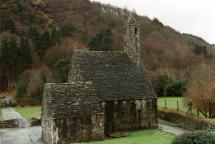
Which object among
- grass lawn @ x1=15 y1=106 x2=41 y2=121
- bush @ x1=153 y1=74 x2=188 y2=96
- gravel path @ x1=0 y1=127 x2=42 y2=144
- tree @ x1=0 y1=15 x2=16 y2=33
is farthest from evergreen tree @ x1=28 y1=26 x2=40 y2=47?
gravel path @ x1=0 y1=127 x2=42 y2=144

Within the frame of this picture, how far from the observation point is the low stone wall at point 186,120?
32.9m

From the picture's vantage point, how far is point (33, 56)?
284 feet

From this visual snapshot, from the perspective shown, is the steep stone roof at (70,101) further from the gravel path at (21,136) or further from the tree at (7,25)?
the tree at (7,25)

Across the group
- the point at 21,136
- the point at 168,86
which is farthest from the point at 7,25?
the point at 21,136

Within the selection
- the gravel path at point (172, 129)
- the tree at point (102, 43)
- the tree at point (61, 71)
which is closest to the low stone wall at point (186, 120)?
the gravel path at point (172, 129)

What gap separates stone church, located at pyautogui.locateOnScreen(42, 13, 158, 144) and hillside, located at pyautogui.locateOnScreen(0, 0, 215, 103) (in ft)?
109

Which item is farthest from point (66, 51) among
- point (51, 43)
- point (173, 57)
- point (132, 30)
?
point (132, 30)

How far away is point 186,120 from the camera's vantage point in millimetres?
37156

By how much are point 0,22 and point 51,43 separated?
18.7 metres

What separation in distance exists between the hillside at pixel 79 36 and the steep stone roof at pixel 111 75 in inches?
1309

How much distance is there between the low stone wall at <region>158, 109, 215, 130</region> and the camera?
→ 32.9 m

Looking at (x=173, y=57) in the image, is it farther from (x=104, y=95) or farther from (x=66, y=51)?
(x=104, y=95)

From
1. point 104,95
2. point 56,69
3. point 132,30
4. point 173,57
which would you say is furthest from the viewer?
point 173,57

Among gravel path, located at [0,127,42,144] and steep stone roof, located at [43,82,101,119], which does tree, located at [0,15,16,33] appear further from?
steep stone roof, located at [43,82,101,119]
